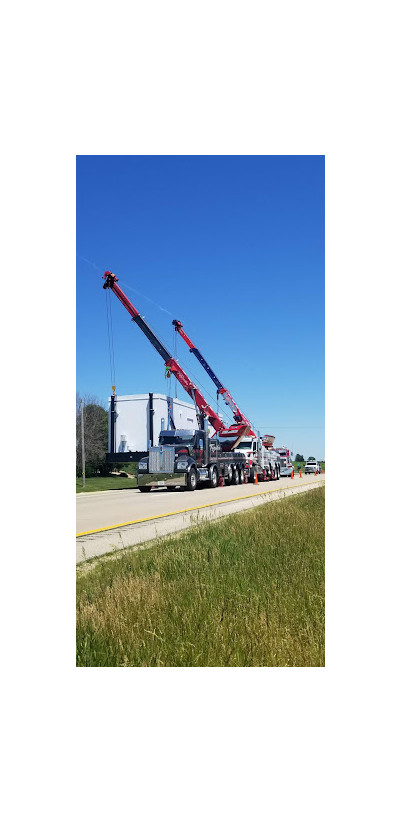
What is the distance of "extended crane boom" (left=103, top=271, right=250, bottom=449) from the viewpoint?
18.2 meters

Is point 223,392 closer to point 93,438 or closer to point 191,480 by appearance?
point 191,480

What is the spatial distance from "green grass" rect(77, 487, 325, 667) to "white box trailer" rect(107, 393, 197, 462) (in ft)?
40.0

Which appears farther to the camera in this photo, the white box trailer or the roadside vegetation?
the roadside vegetation

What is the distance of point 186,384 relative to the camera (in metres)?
23.0

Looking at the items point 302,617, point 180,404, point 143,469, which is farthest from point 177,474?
point 302,617

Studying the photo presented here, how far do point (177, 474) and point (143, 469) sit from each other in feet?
3.90

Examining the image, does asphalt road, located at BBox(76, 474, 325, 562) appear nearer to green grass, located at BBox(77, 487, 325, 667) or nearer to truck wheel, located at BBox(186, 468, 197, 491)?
green grass, located at BBox(77, 487, 325, 667)

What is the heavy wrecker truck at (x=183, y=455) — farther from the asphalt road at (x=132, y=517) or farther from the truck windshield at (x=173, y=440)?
the asphalt road at (x=132, y=517)

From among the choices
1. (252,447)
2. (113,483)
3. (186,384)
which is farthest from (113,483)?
(252,447)

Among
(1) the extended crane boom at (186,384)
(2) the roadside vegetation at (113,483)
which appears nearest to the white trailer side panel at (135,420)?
(1) the extended crane boom at (186,384)

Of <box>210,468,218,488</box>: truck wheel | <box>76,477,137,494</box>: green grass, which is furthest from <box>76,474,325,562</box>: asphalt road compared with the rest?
<box>210,468,218,488</box>: truck wheel

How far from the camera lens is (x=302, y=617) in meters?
4.34
